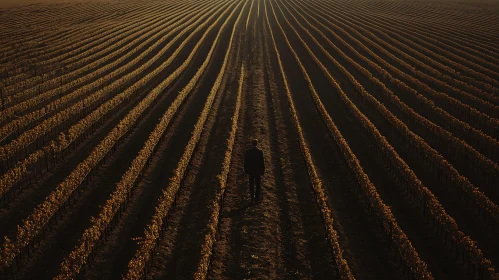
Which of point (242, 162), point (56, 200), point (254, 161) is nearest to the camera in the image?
point (56, 200)

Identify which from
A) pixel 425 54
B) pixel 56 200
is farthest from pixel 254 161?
pixel 425 54

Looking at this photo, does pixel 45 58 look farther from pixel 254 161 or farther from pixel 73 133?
pixel 254 161

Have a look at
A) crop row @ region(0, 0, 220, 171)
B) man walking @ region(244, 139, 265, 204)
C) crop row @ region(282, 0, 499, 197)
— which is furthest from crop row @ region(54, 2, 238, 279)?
crop row @ region(282, 0, 499, 197)

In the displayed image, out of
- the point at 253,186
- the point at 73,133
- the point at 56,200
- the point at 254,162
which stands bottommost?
the point at 73,133

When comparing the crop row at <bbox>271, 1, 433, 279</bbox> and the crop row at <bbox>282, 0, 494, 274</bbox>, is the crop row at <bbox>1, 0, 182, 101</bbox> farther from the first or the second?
the crop row at <bbox>282, 0, 494, 274</bbox>

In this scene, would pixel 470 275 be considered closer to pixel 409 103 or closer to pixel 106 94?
pixel 409 103

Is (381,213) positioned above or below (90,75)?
above
